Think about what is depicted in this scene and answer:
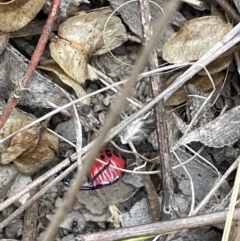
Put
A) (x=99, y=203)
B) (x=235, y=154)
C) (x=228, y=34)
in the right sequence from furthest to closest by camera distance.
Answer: (x=99, y=203) → (x=235, y=154) → (x=228, y=34)

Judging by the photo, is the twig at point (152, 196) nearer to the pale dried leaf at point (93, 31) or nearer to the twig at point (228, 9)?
the pale dried leaf at point (93, 31)

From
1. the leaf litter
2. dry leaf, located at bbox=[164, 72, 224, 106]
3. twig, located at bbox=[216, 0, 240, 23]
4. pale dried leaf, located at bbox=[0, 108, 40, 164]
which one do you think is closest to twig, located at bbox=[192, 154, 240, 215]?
the leaf litter

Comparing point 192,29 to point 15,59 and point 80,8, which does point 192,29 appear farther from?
point 15,59

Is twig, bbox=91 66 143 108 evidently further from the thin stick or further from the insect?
the thin stick

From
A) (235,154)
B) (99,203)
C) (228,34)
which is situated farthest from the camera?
(99,203)

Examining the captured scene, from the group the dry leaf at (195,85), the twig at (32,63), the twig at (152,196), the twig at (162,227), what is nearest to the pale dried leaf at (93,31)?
the twig at (32,63)

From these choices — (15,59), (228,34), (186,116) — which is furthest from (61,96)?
(228,34)

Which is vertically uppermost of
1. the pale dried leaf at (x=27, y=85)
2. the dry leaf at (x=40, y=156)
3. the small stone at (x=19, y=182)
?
the pale dried leaf at (x=27, y=85)
